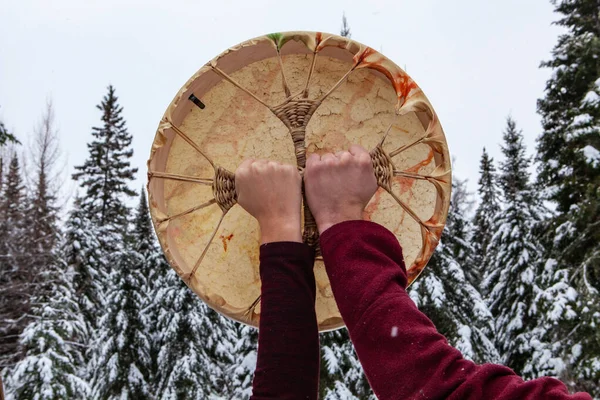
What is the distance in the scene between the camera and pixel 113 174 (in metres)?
31.5

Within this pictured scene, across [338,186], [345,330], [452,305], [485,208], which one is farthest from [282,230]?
[485,208]

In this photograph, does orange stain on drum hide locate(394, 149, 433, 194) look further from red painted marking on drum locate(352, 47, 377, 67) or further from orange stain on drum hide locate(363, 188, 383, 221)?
red painted marking on drum locate(352, 47, 377, 67)

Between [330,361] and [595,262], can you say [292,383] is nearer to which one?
[330,361]

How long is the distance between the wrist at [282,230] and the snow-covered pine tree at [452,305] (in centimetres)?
1266

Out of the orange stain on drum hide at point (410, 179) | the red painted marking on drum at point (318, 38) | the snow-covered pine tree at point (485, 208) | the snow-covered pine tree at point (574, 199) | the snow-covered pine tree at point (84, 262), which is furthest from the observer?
the snow-covered pine tree at point (485, 208)

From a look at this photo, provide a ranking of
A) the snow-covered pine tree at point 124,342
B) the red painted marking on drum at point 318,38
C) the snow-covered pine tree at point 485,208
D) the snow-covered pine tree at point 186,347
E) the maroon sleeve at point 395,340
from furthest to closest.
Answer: the snow-covered pine tree at point 485,208 → the snow-covered pine tree at point 124,342 → the snow-covered pine tree at point 186,347 → the red painted marking on drum at point 318,38 → the maroon sleeve at point 395,340

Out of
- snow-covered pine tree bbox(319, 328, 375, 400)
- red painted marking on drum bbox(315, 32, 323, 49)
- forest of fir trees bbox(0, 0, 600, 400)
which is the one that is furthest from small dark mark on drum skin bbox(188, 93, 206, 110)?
snow-covered pine tree bbox(319, 328, 375, 400)

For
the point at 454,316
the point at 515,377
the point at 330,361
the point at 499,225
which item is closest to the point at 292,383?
the point at 515,377

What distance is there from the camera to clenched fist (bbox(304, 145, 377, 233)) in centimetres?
150

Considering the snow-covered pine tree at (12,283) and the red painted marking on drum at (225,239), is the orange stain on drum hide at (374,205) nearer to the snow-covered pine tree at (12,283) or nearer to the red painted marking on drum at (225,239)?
the red painted marking on drum at (225,239)

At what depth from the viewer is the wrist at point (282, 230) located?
1.48 m

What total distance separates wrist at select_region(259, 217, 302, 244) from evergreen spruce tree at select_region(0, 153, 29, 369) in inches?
715

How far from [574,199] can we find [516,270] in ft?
23.4

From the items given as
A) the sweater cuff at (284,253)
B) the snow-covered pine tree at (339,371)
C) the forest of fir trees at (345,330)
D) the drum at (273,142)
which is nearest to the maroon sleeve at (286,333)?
the sweater cuff at (284,253)
